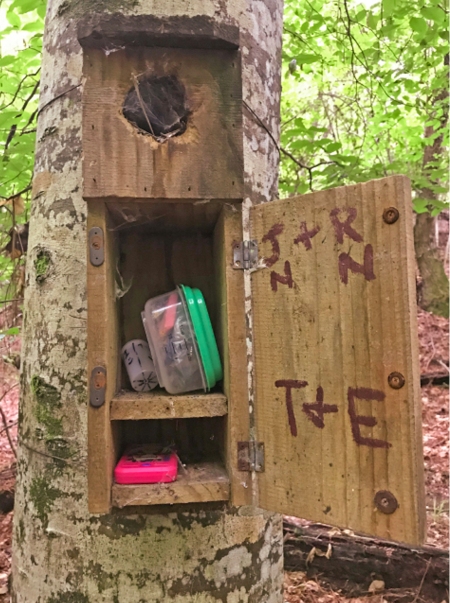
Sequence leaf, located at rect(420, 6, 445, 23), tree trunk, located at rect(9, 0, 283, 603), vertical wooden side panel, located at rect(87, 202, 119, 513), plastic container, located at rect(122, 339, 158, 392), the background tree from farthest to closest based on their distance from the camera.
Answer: the background tree, leaf, located at rect(420, 6, 445, 23), plastic container, located at rect(122, 339, 158, 392), tree trunk, located at rect(9, 0, 283, 603), vertical wooden side panel, located at rect(87, 202, 119, 513)

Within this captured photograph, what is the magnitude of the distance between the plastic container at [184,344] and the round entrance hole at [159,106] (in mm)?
454

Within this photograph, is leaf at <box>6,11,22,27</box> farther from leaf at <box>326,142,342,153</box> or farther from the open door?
the open door

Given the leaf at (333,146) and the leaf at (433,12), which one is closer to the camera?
the leaf at (433,12)

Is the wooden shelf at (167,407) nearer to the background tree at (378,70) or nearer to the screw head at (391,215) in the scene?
the screw head at (391,215)

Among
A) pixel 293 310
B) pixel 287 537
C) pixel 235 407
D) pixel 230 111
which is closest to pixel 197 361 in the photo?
pixel 235 407

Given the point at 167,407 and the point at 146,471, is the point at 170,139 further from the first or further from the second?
the point at 146,471

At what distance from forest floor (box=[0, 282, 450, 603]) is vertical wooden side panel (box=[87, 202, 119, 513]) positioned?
1567 mm

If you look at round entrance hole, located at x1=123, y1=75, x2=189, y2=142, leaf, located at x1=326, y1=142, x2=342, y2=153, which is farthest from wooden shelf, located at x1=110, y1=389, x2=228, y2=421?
leaf, located at x1=326, y1=142, x2=342, y2=153

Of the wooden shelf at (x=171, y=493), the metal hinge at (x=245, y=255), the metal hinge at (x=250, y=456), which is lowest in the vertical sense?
the wooden shelf at (x=171, y=493)

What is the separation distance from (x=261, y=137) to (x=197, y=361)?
76 cm

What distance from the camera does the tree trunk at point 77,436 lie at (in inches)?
49.1

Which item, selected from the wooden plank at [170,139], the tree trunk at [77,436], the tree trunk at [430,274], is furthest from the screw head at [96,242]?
the tree trunk at [430,274]

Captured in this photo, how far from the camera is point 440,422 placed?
4.62 m

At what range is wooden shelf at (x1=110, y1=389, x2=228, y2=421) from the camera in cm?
115
